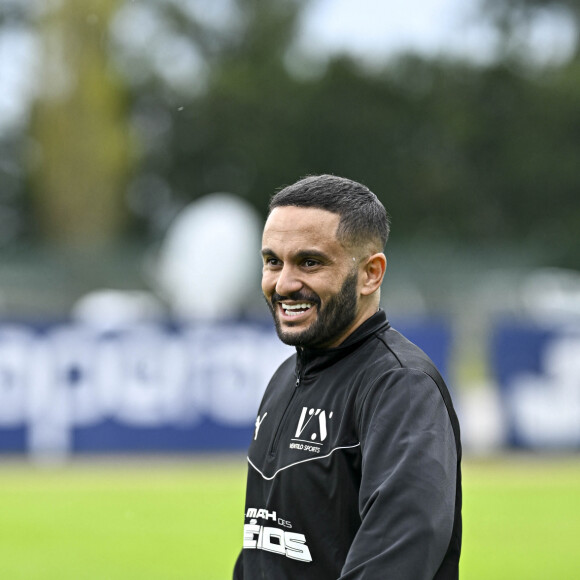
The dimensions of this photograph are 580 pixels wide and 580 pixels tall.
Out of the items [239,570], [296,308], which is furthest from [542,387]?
[296,308]

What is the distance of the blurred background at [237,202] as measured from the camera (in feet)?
51.9

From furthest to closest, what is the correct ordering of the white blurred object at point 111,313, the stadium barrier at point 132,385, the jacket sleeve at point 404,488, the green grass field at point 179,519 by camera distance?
the white blurred object at point 111,313 → the stadium barrier at point 132,385 → the green grass field at point 179,519 → the jacket sleeve at point 404,488

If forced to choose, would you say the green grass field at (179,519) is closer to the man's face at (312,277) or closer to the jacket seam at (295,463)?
the jacket seam at (295,463)

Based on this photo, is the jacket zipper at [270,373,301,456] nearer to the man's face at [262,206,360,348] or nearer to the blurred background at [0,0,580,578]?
the man's face at [262,206,360,348]

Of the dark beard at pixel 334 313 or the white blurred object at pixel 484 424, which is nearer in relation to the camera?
the dark beard at pixel 334 313

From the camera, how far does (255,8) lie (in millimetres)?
51344

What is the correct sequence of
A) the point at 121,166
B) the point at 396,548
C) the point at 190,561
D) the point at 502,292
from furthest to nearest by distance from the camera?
the point at 121,166
the point at 502,292
the point at 190,561
the point at 396,548

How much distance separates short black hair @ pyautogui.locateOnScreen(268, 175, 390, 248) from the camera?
3195 millimetres

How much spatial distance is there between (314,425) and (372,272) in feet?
1.43

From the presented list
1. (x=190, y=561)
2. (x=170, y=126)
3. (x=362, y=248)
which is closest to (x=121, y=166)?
(x=170, y=126)

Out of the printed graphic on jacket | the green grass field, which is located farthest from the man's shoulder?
the green grass field

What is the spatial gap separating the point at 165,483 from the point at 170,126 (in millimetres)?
36260

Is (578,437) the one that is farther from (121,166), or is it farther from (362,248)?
(121,166)

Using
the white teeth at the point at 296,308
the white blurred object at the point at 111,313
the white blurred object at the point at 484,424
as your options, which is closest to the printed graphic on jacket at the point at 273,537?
the white teeth at the point at 296,308
